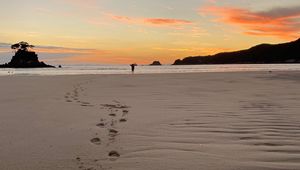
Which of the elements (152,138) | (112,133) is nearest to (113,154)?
(152,138)

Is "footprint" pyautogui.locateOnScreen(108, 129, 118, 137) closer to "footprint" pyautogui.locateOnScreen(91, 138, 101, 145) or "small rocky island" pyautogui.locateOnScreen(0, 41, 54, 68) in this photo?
"footprint" pyautogui.locateOnScreen(91, 138, 101, 145)

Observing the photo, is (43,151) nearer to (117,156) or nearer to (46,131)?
(117,156)

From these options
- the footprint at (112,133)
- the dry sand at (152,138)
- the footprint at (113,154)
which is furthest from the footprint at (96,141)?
the footprint at (113,154)

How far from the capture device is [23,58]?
348ft

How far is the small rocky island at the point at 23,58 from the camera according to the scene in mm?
104312

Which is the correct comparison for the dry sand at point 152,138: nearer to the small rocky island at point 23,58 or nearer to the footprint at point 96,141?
the footprint at point 96,141

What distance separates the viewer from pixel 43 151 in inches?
164

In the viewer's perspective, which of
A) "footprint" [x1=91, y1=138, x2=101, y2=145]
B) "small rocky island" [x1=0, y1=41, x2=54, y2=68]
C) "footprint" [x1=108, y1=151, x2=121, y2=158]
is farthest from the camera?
"small rocky island" [x1=0, y1=41, x2=54, y2=68]

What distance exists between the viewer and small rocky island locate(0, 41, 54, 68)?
10431 centimetres

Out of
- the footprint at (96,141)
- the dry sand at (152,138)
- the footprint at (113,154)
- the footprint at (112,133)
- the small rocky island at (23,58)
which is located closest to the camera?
the dry sand at (152,138)

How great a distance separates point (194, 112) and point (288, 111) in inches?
70.2

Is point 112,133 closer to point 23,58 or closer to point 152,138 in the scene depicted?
point 152,138

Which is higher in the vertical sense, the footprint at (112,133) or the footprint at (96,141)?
the footprint at (96,141)

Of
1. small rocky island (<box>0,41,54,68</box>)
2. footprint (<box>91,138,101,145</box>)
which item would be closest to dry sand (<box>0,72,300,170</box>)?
footprint (<box>91,138,101,145</box>)
